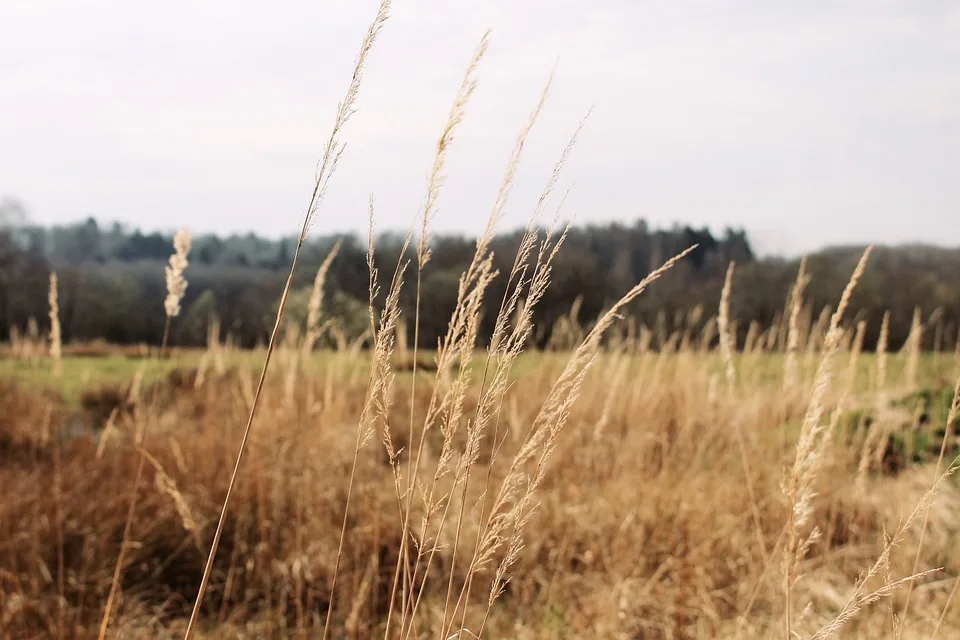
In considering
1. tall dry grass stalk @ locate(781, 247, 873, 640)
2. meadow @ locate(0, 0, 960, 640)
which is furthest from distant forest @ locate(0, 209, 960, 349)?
tall dry grass stalk @ locate(781, 247, 873, 640)

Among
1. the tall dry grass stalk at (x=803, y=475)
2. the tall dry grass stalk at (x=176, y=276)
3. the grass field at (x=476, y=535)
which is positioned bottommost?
the grass field at (x=476, y=535)

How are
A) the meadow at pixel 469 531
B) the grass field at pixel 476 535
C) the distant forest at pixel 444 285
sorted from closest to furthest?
the meadow at pixel 469 531, the grass field at pixel 476 535, the distant forest at pixel 444 285

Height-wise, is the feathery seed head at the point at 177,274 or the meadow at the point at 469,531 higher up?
the feathery seed head at the point at 177,274

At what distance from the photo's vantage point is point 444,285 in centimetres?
1555

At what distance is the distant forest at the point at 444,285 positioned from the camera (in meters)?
15.5

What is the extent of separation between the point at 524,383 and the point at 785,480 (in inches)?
239

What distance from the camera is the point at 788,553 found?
114 cm

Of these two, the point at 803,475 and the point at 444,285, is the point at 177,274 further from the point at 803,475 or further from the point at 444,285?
the point at 444,285

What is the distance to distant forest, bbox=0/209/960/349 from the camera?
50.7 feet

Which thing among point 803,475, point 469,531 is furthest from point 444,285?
point 803,475

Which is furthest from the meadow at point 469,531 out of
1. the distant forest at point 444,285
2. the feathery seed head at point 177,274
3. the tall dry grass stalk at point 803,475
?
the distant forest at point 444,285

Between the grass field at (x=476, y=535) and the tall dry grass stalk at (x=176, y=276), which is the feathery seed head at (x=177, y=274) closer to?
the tall dry grass stalk at (x=176, y=276)

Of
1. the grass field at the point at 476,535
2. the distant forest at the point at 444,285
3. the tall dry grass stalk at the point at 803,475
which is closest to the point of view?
the tall dry grass stalk at the point at 803,475

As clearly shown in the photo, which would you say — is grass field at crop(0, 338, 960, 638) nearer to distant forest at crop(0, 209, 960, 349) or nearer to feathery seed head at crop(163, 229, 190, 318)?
feathery seed head at crop(163, 229, 190, 318)
